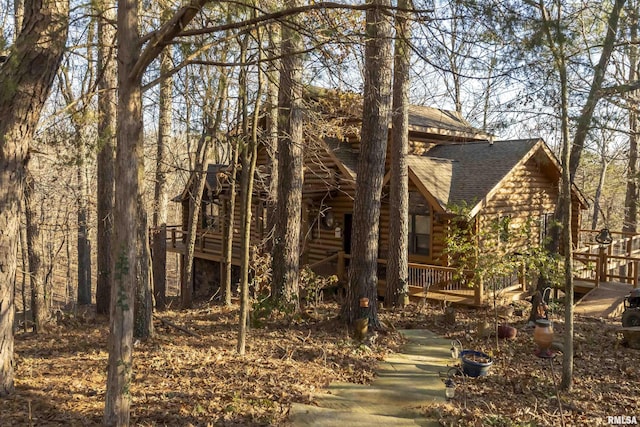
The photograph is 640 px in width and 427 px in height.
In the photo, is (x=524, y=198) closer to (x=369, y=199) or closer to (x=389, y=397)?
(x=369, y=199)

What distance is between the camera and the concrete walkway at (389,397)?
5871mm

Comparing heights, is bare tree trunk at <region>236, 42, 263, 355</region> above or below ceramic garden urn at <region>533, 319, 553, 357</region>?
above

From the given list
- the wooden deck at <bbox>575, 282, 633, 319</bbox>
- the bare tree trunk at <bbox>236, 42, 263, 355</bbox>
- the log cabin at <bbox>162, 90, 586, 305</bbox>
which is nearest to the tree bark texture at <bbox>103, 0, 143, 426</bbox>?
the bare tree trunk at <bbox>236, 42, 263, 355</bbox>

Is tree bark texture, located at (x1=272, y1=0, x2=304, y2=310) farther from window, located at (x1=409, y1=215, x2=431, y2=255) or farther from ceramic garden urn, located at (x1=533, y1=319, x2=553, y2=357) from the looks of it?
window, located at (x1=409, y1=215, x2=431, y2=255)

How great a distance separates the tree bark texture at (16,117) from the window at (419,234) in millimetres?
12140

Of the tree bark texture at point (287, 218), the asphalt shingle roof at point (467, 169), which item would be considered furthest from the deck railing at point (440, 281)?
the tree bark texture at point (287, 218)

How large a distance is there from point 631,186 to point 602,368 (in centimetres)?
1931

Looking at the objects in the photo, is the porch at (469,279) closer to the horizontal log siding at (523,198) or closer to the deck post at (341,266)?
the deck post at (341,266)

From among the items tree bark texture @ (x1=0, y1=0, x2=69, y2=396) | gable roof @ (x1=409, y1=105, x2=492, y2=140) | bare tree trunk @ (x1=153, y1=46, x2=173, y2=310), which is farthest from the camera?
gable roof @ (x1=409, y1=105, x2=492, y2=140)

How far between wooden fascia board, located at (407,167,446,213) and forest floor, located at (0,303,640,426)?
12.3 ft

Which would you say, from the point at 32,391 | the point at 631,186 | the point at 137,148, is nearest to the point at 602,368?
the point at 137,148

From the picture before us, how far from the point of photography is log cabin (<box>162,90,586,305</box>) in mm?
13688

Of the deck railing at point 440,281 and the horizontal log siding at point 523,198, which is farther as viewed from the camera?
the horizontal log siding at point 523,198

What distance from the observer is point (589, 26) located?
1062 centimetres
